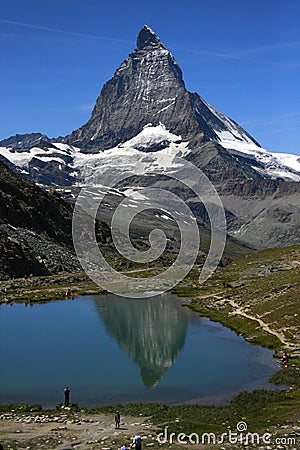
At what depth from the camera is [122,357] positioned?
6712 cm

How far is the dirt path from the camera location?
3339cm

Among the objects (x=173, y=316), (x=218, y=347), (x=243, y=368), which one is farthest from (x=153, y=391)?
(x=173, y=316)

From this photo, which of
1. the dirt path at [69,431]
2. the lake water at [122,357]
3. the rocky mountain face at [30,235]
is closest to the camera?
the dirt path at [69,431]

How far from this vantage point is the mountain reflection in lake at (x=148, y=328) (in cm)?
6496

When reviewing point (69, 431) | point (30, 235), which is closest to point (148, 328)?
point (69, 431)

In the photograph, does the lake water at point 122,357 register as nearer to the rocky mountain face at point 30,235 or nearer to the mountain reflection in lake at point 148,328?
the mountain reflection in lake at point 148,328

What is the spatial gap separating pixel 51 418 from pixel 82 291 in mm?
86637

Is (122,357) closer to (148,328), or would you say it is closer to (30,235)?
(148,328)

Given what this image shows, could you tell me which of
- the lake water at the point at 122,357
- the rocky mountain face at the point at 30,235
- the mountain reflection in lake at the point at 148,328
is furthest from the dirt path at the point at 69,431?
the rocky mountain face at the point at 30,235

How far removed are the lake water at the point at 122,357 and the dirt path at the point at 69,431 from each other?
23.1 ft

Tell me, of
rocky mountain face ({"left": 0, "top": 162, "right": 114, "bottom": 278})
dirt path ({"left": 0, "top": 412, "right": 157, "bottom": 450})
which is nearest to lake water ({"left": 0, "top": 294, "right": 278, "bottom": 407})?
dirt path ({"left": 0, "top": 412, "right": 157, "bottom": 450})

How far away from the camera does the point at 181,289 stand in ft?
440

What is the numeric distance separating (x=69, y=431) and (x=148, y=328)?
167ft

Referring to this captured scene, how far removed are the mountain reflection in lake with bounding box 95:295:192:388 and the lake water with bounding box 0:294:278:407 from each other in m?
0.14
